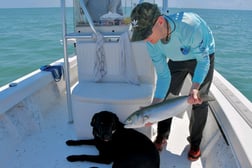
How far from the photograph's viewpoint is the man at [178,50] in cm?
164

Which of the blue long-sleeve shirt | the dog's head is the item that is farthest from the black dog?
the blue long-sleeve shirt

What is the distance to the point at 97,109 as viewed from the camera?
8.25ft

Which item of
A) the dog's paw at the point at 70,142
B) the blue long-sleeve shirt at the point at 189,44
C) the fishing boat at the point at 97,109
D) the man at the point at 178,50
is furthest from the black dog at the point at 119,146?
the blue long-sleeve shirt at the point at 189,44

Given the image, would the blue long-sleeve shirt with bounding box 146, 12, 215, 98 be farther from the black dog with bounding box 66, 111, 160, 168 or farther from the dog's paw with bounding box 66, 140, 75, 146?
the dog's paw with bounding box 66, 140, 75, 146

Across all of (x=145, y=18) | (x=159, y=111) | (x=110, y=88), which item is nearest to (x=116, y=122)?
(x=110, y=88)

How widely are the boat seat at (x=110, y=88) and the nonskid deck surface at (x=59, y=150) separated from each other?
227mm

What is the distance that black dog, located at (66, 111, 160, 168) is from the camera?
2.01 m

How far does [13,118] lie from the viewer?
2.70 meters

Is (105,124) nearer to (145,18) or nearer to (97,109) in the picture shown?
(97,109)

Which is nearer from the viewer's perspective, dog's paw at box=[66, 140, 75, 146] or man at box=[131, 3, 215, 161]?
man at box=[131, 3, 215, 161]

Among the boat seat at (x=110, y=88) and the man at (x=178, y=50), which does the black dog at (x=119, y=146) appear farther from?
the man at (x=178, y=50)

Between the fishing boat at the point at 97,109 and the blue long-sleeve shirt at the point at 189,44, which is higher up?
the blue long-sleeve shirt at the point at 189,44

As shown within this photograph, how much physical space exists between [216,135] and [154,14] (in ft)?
4.44

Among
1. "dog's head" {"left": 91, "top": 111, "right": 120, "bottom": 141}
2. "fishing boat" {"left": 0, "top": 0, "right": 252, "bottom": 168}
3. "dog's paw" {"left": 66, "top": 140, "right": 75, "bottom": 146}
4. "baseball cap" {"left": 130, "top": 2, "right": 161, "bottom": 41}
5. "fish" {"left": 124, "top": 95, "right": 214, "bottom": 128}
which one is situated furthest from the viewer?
"dog's paw" {"left": 66, "top": 140, "right": 75, "bottom": 146}
